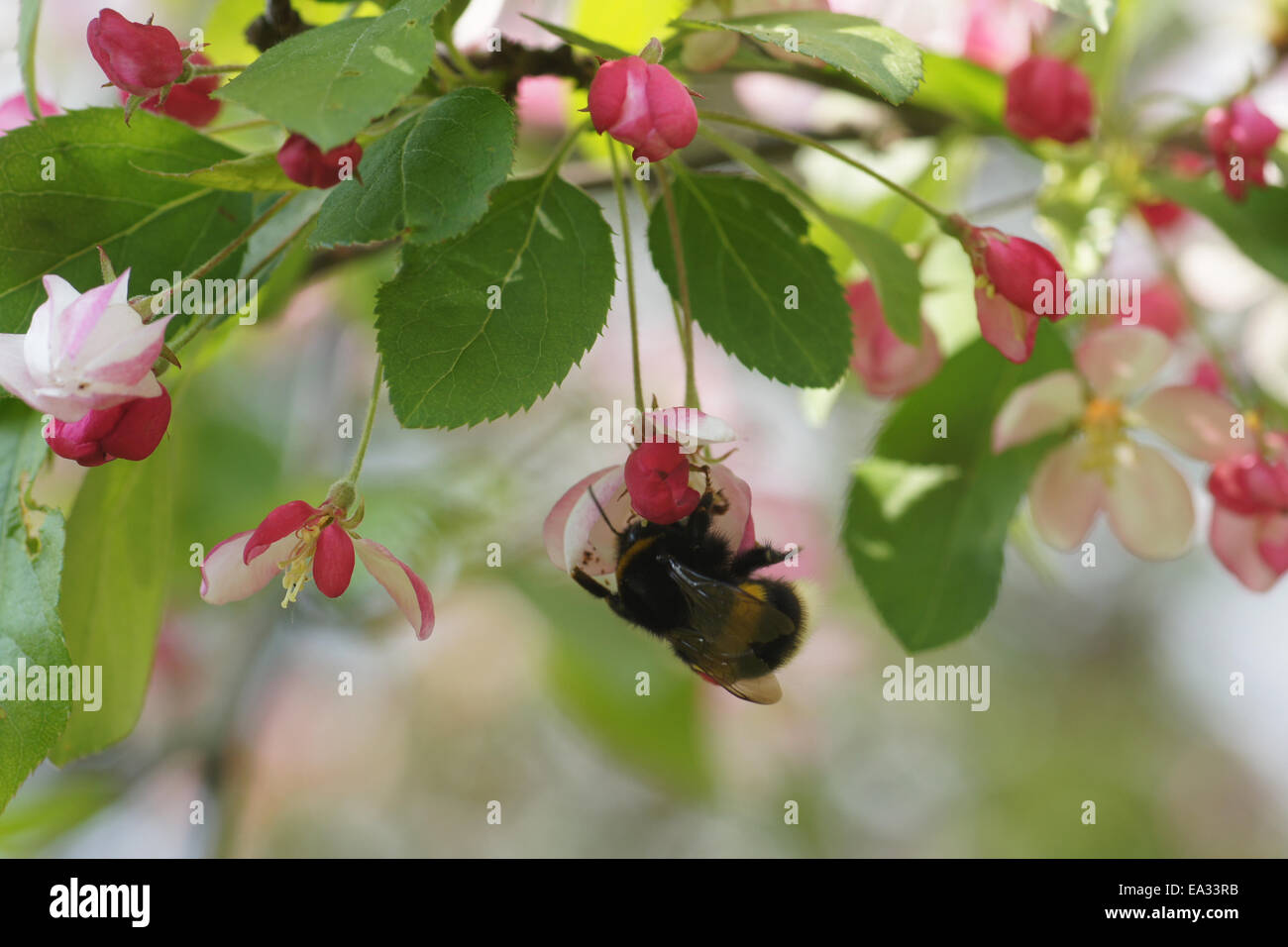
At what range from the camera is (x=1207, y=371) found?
110cm

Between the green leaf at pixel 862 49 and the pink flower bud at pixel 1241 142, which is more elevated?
the pink flower bud at pixel 1241 142

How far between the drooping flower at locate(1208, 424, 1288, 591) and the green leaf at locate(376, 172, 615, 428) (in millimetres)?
566

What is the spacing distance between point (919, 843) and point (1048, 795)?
0.45 meters

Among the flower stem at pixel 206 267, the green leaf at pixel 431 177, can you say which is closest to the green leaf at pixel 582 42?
the green leaf at pixel 431 177

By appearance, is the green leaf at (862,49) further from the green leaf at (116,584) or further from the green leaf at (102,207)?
the green leaf at (116,584)

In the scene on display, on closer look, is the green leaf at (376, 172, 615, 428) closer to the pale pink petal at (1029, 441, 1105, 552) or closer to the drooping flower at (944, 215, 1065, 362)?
the drooping flower at (944, 215, 1065, 362)

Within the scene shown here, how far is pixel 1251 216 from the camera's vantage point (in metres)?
0.94

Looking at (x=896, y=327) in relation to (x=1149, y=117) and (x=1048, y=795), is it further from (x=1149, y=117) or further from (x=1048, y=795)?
(x=1048, y=795)

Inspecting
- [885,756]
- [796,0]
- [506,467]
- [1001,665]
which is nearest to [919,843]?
[885,756]

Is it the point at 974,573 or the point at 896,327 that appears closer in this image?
the point at 896,327

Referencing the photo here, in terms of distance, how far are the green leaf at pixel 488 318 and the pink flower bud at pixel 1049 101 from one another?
47 cm

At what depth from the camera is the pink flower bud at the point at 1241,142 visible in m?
0.87

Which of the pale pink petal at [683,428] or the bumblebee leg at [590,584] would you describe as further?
the bumblebee leg at [590,584]

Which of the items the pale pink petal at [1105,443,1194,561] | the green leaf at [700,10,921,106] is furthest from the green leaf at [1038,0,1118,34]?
the pale pink petal at [1105,443,1194,561]
